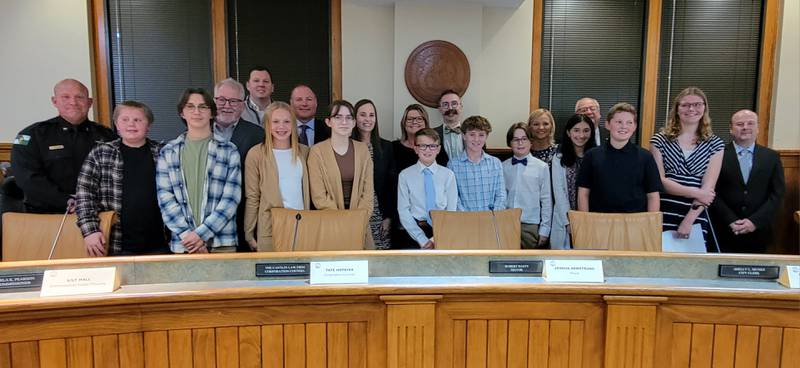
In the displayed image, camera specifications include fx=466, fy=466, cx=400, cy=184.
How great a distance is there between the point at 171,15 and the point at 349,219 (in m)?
3.02

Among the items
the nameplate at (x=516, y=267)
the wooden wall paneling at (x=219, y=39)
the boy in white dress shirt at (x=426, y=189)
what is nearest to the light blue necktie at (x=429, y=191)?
the boy in white dress shirt at (x=426, y=189)

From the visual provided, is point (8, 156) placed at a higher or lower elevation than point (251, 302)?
higher

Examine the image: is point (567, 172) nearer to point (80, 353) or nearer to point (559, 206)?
point (559, 206)

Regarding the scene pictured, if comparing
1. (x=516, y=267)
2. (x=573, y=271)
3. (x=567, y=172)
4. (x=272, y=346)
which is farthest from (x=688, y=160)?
(x=272, y=346)

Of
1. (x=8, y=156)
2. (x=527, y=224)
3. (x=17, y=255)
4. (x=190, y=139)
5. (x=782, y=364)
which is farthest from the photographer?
(x=8, y=156)

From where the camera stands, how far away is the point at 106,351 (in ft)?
4.31

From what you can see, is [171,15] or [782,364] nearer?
[782,364]

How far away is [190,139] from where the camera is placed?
86.7 inches

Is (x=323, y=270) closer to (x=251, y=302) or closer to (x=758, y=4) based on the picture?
(x=251, y=302)

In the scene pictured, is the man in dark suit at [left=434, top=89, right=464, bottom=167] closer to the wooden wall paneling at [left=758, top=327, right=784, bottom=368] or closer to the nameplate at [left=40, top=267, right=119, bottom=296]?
the wooden wall paneling at [left=758, top=327, right=784, bottom=368]

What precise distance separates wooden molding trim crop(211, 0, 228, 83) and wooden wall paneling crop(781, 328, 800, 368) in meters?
4.02

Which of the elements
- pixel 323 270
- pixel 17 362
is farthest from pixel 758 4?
pixel 17 362

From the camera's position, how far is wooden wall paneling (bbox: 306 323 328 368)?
4.56ft

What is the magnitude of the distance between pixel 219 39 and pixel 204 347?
3.30 m
